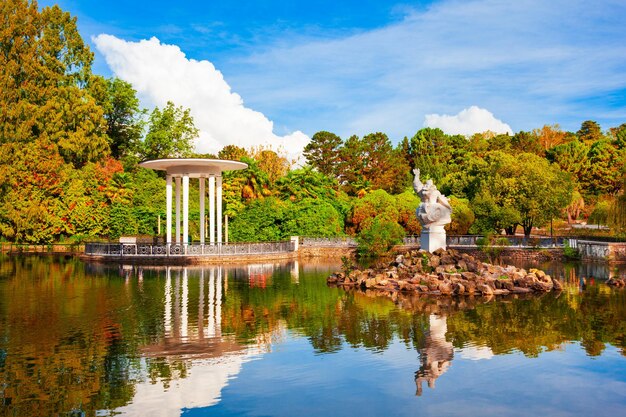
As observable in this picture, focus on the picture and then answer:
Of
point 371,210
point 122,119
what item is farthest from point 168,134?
point 371,210

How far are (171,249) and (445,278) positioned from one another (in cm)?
1949

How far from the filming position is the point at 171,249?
37094mm

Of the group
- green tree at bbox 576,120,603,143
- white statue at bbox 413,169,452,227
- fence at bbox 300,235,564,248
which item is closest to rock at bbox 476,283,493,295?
white statue at bbox 413,169,452,227

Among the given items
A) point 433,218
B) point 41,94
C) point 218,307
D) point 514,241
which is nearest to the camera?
point 218,307

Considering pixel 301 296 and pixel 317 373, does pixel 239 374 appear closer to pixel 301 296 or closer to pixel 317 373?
pixel 317 373

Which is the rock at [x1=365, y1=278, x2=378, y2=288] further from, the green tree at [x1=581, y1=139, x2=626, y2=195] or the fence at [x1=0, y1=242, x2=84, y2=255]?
the green tree at [x1=581, y1=139, x2=626, y2=195]

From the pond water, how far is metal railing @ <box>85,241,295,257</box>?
46.5 feet

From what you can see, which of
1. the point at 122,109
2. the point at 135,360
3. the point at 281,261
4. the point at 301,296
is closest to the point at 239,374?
the point at 135,360

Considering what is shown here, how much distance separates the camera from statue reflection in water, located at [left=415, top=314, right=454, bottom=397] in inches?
433

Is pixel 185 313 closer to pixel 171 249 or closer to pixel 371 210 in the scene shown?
pixel 171 249

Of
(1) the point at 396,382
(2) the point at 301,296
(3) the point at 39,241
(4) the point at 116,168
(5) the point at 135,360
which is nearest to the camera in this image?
(1) the point at 396,382

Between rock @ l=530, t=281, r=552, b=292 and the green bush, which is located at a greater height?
the green bush

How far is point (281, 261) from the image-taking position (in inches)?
1554

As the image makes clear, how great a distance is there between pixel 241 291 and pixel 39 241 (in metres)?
34.3
